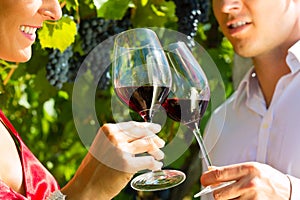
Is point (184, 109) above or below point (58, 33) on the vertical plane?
below

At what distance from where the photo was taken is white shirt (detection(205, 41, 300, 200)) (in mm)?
2287

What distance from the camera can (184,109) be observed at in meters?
1.71

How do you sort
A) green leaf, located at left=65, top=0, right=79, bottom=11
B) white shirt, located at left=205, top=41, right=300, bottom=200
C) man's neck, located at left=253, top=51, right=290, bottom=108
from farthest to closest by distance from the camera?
man's neck, located at left=253, top=51, right=290, bottom=108, white shirt, located at left=205, top=41, right=300, bottom=200, green leaf, located at left=65, top=0, right=79, bottom=11

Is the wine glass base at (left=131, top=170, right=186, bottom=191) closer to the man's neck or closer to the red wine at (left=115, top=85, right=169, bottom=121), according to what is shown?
the red wine at (left=115, top=85, right=169, bottom=121)

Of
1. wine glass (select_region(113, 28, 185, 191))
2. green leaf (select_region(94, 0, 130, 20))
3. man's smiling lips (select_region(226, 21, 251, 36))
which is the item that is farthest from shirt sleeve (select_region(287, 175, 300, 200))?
green leaf (select_region(94, 0, 130, 20))

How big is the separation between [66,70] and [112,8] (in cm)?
27

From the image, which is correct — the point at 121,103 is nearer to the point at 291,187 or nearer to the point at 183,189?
the point at 291,187

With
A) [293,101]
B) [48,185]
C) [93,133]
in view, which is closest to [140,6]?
[293,101]

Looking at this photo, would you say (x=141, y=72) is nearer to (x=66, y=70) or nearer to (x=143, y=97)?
(x=143, y=97)

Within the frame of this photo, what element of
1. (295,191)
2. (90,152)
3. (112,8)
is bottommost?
(295,191)

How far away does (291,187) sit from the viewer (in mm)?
1937

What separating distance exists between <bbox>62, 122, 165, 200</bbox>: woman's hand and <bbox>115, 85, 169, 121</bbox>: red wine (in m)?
0.04

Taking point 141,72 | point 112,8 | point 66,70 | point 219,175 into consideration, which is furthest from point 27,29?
point 66,70

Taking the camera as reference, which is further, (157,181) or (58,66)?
(58,66)
